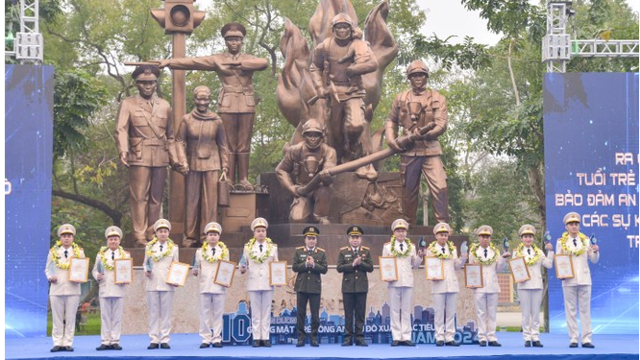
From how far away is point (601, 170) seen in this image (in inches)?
639

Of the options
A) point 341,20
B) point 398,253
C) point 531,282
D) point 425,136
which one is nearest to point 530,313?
point 531,282

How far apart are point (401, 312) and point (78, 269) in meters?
3.67

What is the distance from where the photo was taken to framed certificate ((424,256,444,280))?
13898 mm

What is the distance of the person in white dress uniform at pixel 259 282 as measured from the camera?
13.7 metres

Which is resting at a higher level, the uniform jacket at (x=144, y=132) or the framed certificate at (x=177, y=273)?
the uniform jacket at (x=144, y=132)

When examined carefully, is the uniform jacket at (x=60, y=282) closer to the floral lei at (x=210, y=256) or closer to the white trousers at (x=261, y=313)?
the floral lei at (x=210, y=256)

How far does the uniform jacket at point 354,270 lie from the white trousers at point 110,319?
2.53 metres

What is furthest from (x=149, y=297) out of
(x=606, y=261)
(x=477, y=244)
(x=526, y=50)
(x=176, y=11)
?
(x=526, y=50)

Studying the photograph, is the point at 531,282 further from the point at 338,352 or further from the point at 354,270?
the point at 338,352

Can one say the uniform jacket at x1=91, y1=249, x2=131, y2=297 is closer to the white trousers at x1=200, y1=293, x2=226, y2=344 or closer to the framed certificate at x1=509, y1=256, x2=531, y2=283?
the white trousers at x1=200, y1=293, x2=226, y2=344

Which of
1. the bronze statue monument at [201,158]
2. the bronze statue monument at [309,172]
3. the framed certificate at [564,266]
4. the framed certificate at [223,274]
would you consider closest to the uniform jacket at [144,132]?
the bronze statue monument at [201,158]

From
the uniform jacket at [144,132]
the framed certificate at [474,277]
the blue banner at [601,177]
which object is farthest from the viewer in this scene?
the blue banner at [601,177]

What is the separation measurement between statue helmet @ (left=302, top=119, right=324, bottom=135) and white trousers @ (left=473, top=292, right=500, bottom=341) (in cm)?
293

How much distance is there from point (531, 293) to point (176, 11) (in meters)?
6.70
